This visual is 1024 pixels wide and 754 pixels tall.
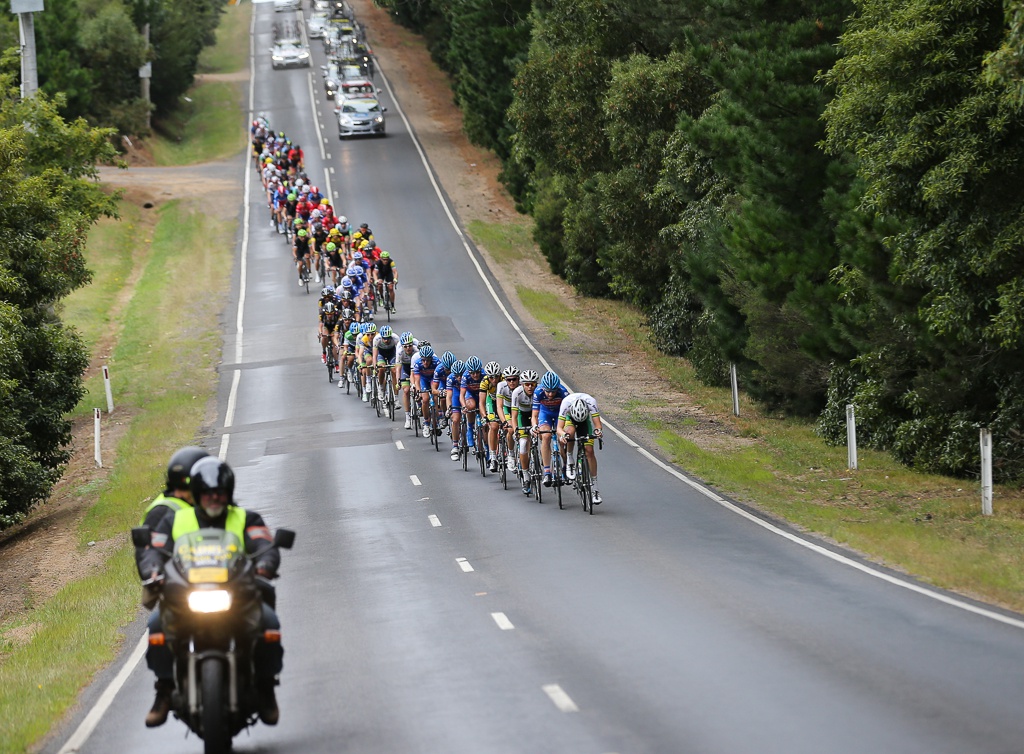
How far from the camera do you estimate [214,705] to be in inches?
350

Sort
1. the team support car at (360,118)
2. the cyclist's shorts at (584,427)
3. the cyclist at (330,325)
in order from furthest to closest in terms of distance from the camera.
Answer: the team support car at (360,118)
the cyclist at (330,325)
the cyclist's shorts at (584,427)

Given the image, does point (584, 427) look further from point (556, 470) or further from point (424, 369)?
point (424, 369)

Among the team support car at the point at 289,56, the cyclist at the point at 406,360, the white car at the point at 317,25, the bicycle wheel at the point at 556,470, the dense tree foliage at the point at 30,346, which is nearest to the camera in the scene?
the bicycle wheel at the point at 556,470

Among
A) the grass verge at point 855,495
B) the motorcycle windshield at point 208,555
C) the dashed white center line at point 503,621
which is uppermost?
the motorcycle windshield at point 208,555

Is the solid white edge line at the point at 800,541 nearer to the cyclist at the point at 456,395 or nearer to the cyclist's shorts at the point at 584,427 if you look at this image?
the cyclist's shorts at the point at 584,427

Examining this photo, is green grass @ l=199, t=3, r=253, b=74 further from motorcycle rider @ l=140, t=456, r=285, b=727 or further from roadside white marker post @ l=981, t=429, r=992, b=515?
motorcycle rider @ l=140, t=456, r=285, b=727

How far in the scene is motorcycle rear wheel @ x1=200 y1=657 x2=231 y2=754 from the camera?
8.88 meters

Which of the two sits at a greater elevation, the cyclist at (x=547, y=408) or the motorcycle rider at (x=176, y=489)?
the motorcycle rider at (x=176, y=489)

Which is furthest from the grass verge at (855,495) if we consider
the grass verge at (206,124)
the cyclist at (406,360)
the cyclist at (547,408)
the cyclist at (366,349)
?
the grass verge at (206,124)

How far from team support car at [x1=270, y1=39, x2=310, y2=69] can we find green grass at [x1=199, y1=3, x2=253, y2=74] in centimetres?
308

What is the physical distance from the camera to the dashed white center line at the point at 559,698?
33.6 ft

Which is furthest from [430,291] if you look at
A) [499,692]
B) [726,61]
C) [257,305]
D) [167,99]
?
[167,99]

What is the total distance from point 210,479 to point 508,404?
43.2ft

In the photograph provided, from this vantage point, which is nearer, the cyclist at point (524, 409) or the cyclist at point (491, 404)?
the cyclist at point (524, 409)
